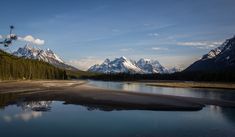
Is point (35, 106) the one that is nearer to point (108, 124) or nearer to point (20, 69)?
point (108, 124)

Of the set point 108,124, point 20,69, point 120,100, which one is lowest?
point 108,124

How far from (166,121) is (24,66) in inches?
4801

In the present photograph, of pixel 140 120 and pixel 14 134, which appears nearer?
pixel 14 134

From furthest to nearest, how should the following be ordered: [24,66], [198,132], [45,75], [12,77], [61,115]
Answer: [45,75] < [24,66] < [12,77] < [61,115] < [198,132]

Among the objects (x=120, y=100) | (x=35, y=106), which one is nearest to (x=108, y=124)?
(x=35, y=106)

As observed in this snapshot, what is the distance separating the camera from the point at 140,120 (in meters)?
25.3

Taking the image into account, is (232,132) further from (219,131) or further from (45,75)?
(45,75)

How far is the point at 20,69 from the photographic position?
131750mm

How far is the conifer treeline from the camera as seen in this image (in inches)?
4546

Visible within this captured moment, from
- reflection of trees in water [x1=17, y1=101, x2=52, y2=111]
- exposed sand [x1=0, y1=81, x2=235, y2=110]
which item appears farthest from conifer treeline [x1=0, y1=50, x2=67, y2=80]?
reflection of trees in water [x1=17, y1=101, x2=52, y2=111]

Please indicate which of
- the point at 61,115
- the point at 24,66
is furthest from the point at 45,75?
the point at 61,115

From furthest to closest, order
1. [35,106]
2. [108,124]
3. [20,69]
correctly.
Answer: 1. [20,69]
2. [35,106]
3. [108,124]

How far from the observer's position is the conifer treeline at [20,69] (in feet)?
379

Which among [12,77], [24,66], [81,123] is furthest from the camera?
[24,66]
